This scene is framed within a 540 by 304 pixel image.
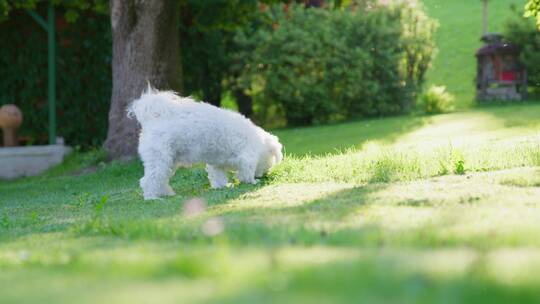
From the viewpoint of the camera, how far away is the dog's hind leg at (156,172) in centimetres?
812

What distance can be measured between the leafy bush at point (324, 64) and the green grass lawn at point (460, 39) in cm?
292

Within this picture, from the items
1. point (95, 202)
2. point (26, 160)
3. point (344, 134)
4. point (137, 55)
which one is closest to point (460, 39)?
point (344, 134)

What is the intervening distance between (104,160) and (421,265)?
1130 centimetres

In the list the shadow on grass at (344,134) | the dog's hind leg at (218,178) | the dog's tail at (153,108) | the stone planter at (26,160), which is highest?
the dog's tail at (153,108)

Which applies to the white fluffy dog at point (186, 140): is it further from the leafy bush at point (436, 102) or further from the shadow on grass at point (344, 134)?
the leafy bush at point (436, 102)

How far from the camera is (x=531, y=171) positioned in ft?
25.7

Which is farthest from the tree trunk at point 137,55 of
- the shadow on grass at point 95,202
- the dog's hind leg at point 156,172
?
the dog's hind leg at point 156,172

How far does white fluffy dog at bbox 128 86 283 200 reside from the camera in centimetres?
815

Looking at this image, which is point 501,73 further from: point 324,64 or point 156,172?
point 156,172

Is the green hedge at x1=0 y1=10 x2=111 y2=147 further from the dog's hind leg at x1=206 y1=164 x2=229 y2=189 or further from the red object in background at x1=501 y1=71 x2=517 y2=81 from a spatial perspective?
the red object in background at x1=501 y1=71 x2=517 y2=81

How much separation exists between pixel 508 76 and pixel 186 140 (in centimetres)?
1504

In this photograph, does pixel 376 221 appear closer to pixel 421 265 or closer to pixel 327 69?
pixel 421 265

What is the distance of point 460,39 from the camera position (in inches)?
Result: 1226

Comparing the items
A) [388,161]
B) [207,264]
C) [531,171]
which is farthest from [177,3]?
[207,264]
